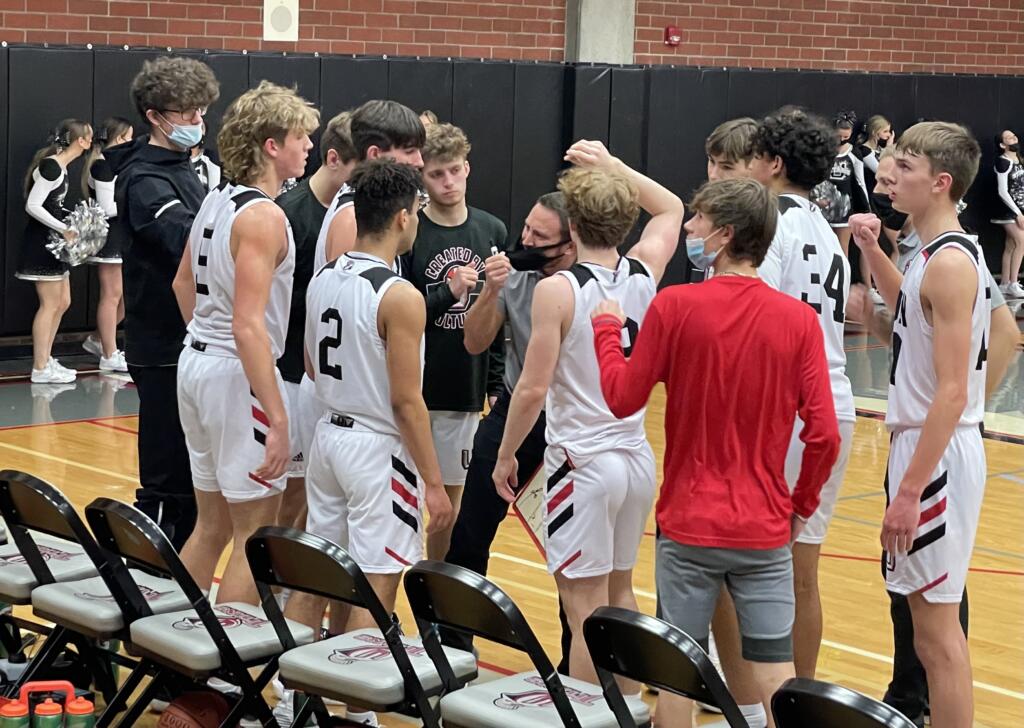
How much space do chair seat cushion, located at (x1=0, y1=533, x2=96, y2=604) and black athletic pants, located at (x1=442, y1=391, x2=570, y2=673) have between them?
1.15 metres

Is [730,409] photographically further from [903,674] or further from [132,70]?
[132,70]

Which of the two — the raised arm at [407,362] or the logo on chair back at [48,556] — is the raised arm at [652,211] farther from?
the logo on chair back at [48,556]

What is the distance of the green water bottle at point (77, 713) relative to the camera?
3846 millimetres

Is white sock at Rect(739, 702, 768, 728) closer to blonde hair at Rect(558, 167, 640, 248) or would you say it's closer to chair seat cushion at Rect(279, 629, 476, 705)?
chair seat cushion at Rect(279, 629, 476, 705)

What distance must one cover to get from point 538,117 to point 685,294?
10.00m

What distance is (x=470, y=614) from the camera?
357 centimetres

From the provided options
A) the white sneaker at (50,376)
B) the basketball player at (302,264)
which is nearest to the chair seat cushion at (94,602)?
the basketball player at (302,264)

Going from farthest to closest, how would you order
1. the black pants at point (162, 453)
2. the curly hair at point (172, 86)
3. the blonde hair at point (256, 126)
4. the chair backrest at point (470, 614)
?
the black pants at point (162, 453) → the curly hair at point (172, 86) → the blonde hair at point (256, 126) → the chair backrest at point (470, 614)

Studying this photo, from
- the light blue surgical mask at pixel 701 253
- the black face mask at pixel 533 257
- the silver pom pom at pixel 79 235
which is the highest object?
the light blue surgical mask at pixel 701 253

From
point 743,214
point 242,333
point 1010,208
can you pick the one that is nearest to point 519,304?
point 242,333

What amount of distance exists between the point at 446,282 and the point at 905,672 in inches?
73.3

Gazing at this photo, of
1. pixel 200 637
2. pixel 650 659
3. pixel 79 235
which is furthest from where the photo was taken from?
pixel 79 235

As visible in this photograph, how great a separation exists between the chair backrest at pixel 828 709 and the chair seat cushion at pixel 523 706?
0.64 m

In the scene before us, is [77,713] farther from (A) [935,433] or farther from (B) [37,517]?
(A) [935,433]
